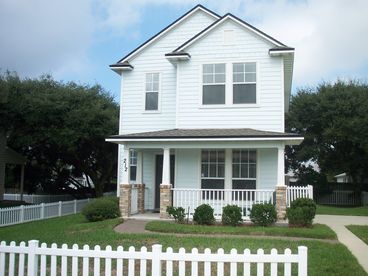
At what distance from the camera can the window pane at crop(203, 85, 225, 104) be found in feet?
61.3

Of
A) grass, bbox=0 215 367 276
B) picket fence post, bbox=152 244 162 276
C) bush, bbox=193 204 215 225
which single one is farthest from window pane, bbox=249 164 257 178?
picket fence post, bbox=152 244 162 276

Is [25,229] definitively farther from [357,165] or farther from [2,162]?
[357,165]

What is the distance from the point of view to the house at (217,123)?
1733 cm

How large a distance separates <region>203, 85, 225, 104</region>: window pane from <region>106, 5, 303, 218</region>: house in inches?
1.6

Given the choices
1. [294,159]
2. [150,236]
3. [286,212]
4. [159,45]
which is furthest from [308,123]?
[150,236]

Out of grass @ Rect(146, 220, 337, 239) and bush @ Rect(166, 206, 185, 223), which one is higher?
bush @ Rect(166, 206, 185, 223)

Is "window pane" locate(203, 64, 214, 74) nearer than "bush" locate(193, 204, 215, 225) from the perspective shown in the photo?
No

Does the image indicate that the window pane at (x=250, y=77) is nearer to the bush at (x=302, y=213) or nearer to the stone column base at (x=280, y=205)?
the stone column base at (x=280, y=205)

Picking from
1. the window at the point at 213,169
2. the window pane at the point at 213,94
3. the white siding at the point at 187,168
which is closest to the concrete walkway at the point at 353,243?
the window at the point at 213,169

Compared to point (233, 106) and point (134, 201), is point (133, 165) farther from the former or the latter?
point (233, 106)

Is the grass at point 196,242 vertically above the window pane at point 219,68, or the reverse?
the window pane at point 219,68

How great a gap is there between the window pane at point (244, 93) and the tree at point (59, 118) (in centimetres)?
1027

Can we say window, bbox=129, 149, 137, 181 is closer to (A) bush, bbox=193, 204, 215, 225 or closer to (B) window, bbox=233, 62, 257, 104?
(B) window, bbox=233, 62, 257, 104

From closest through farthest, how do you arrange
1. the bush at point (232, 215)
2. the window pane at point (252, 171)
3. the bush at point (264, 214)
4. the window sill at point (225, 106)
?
the bush at point (264, 214) → the bush at point (232, 215) → the window pane at point (252, 171) → the window sill at point (225, 106)
